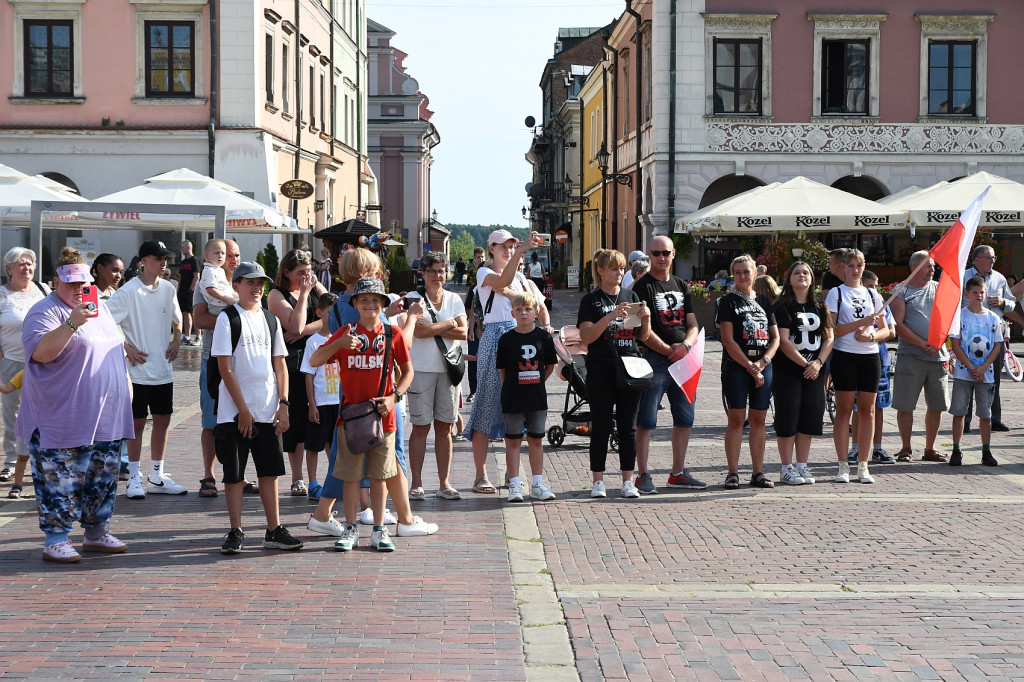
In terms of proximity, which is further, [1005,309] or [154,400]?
[1005,309]

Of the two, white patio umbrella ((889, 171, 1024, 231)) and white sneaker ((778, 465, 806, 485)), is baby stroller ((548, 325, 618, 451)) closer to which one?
white sneaker ((778, 465, 806, 485))

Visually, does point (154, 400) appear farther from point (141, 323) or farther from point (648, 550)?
point (648, 550)

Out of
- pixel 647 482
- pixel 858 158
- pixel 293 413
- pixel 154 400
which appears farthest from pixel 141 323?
pixel 858 158

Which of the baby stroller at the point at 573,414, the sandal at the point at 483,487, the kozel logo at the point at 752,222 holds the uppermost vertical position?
the kozel logo at the point at 752,222

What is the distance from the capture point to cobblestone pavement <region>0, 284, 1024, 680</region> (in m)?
5.25

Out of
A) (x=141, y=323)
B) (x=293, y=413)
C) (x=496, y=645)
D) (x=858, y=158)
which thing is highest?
(x=858, y=158)

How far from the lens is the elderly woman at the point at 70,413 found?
7.02 m

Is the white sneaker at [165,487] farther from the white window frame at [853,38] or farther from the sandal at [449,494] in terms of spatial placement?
the white window frame at [853,38]

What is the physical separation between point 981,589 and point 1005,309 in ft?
20.8

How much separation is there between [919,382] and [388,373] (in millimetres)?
5737

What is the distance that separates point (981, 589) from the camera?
21.2 ft

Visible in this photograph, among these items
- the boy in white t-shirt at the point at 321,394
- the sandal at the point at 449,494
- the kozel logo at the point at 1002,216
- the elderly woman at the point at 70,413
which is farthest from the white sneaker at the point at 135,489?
the kozel logo at the point at 1002,216

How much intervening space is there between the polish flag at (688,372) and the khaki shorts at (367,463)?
2727mm

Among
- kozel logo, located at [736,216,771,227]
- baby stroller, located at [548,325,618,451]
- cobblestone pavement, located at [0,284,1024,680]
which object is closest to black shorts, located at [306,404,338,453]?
cobblestone pavement, located at [0,284,1024,680]
